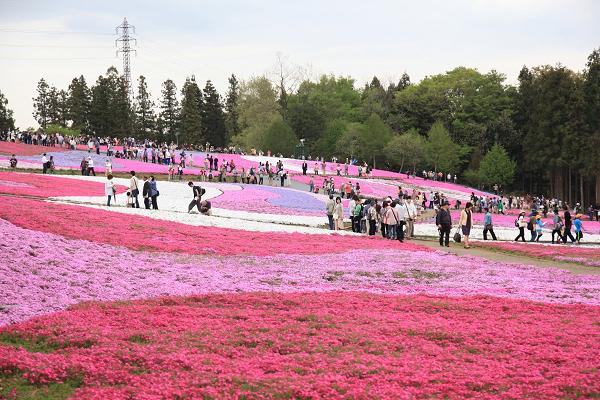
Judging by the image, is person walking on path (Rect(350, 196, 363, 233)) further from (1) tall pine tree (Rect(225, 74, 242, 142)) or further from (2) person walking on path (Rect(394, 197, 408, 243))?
(1) tall pine tree (Rect(225, 74, 242, 142))

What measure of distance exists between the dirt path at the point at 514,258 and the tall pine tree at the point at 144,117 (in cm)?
11670

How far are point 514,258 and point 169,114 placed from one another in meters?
119

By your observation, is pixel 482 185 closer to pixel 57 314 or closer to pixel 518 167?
pixel 518 167

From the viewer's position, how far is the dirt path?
2767 cm

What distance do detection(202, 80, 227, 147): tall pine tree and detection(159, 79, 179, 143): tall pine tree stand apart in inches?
227

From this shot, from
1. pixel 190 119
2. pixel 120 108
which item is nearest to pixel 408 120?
pixel 190 119

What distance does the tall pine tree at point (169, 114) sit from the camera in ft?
463

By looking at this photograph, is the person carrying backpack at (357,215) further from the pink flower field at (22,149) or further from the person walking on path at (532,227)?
the pink flower field at (22,149)

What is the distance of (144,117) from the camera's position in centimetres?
14488

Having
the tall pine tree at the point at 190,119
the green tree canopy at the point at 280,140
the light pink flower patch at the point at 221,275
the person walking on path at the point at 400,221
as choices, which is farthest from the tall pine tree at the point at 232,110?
the light pink flower patch at the point at 221,275

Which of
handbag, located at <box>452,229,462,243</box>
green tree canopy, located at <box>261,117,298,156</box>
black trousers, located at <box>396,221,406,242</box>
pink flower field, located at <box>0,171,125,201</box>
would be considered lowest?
handbag, located at <box>452,229,462,243</box>

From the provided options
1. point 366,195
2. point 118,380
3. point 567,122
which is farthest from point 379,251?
point 567,122

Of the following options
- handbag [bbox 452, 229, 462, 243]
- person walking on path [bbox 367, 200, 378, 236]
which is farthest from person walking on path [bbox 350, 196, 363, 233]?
handbag [bbox 452, 229, 462, 243]

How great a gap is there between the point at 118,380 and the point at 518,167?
113388 mm
